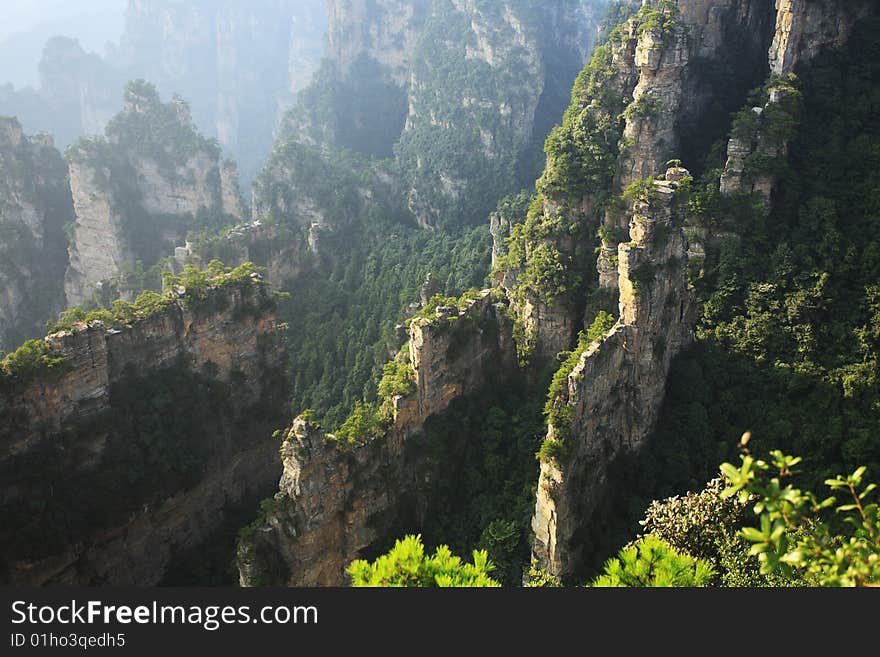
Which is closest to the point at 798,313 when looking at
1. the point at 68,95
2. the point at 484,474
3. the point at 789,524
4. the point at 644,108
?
the point at 644,108

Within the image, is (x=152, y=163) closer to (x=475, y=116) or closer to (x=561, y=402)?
(x=475, y=116)

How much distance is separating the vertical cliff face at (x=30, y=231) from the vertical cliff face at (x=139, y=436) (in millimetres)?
37208

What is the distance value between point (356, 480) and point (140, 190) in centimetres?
5677

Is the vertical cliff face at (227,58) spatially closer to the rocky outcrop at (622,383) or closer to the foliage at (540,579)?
the rocky outcrop at (622,383)

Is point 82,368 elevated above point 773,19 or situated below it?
below

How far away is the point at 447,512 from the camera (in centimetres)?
3089

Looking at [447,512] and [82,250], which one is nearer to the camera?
[447,512]

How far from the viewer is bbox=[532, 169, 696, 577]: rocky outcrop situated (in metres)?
26.5

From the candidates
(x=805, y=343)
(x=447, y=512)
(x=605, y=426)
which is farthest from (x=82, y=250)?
(x=805, y=343)

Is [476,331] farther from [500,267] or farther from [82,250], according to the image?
[82,250]

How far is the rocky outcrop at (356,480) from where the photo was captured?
28188 mm

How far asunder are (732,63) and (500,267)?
54.8 feet

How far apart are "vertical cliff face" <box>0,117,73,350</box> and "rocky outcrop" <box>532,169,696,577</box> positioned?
56754 millimetres

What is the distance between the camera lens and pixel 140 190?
2987 inches
